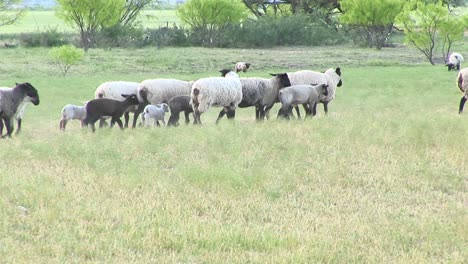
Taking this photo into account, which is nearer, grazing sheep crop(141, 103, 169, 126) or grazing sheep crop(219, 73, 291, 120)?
grazing sheep crop(141, 103, 169, 126)

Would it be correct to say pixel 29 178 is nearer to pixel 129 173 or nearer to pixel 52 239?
pixel 129 173

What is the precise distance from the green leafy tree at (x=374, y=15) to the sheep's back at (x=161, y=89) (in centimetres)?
3885

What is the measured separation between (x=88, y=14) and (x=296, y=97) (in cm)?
3608

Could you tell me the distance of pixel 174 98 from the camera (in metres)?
15.5

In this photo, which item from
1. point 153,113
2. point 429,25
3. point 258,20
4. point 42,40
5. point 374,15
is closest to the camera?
point 153,113

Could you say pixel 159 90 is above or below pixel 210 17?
below

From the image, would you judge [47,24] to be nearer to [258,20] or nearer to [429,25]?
[258,20]

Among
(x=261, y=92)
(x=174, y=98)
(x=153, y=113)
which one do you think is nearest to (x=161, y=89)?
(x=174, y=98)

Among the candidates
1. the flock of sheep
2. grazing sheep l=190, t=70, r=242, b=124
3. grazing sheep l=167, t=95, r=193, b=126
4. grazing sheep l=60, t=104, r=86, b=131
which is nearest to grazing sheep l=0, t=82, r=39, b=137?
the flock of sheep

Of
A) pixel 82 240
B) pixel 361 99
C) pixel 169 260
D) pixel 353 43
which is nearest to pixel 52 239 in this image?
pixel 82 240

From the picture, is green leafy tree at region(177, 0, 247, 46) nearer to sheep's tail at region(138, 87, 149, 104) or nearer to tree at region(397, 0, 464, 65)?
tree at region(397, 0, 464, 65)

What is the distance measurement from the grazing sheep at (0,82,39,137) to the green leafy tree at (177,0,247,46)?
41664 millimetres

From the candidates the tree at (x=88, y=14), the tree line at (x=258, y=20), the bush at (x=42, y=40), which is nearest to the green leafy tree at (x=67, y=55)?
the tree at (x=88, y=14)

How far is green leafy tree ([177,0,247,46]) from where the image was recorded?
56906mm
